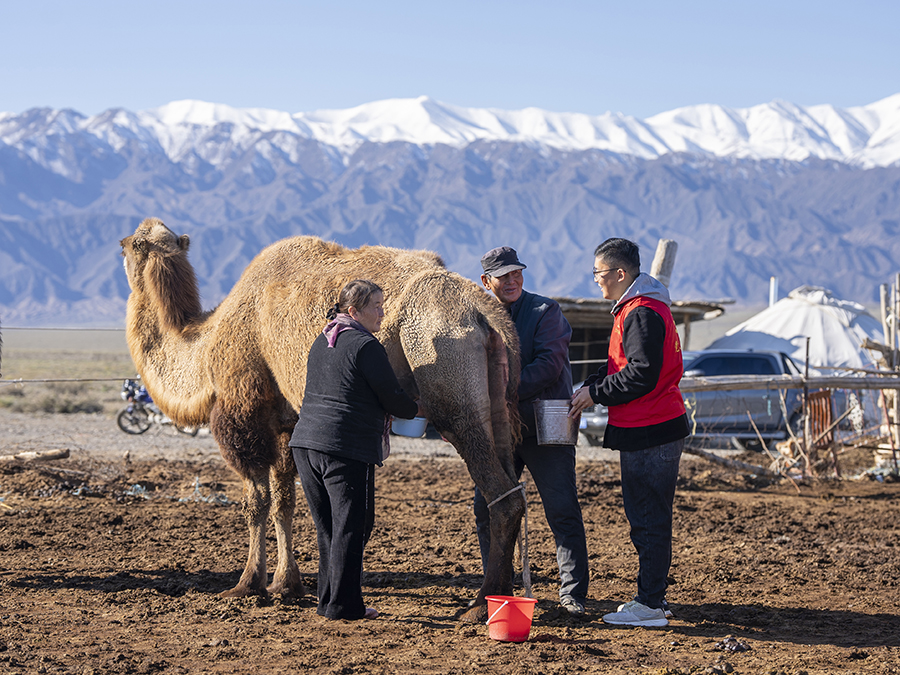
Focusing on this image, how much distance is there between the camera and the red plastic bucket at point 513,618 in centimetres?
495

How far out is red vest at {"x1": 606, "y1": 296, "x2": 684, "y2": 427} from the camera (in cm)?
530

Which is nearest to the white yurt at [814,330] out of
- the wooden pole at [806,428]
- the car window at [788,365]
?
the car window at [788,365]

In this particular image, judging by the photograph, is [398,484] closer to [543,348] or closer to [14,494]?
[14,494]

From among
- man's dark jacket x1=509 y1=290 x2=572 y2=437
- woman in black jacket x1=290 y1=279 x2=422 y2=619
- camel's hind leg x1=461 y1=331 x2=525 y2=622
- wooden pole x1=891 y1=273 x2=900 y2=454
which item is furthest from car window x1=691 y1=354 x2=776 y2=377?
woman in black jacket x1=290 y1=279 x2=422 y2=619

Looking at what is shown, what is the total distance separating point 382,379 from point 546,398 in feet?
3.83

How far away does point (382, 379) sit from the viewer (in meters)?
5.05

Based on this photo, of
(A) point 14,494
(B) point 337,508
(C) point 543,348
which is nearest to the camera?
(B) point 337,508

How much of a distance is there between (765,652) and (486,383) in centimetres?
200

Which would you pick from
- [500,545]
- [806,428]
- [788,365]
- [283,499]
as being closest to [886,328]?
[788,365]

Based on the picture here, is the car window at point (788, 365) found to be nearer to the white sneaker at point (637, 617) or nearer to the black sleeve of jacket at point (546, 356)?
the black sleeve of jacket at point (546, 356)

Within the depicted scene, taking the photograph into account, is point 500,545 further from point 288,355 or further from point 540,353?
point 288,355

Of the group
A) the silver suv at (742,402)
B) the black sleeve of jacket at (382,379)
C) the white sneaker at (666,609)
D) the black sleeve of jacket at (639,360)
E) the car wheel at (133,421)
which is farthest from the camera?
the car wheel at (133,421)

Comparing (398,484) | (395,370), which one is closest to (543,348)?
(395,370)

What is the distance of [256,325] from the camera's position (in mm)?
6180
